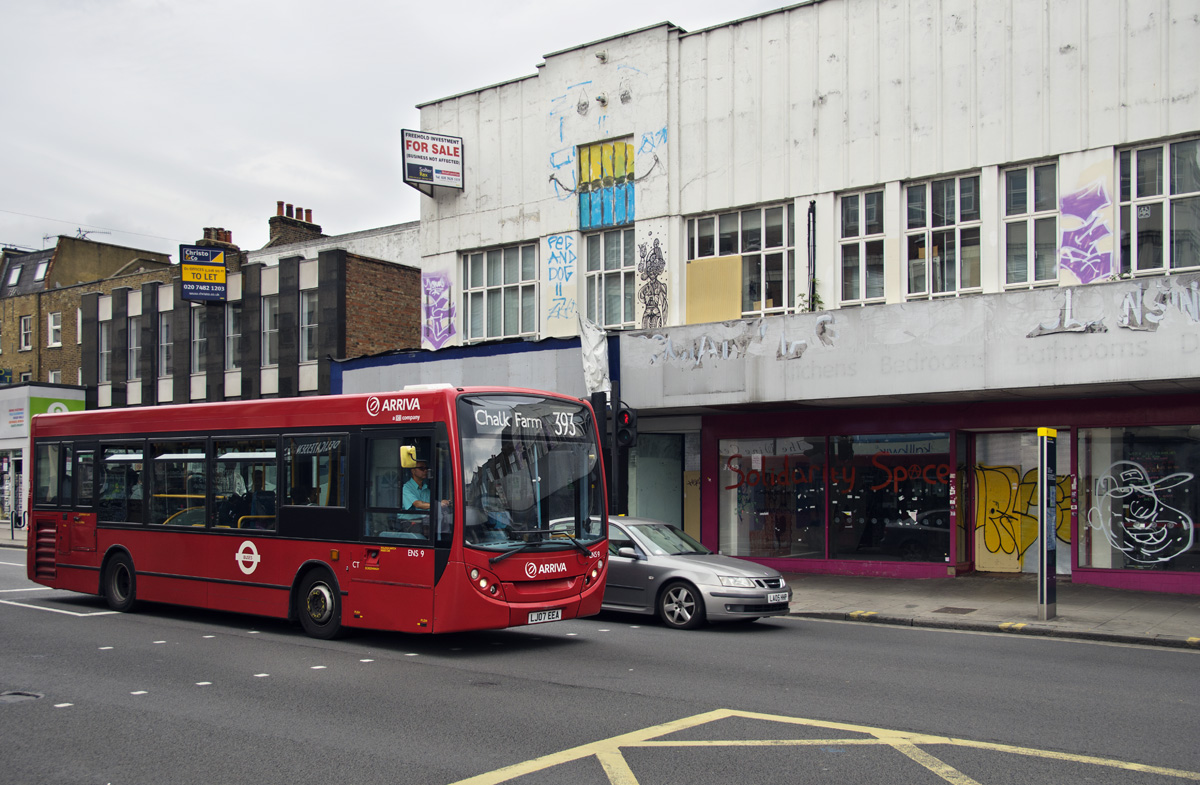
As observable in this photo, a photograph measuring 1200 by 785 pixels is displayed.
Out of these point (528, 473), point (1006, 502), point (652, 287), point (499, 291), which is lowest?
point (1006, 502)

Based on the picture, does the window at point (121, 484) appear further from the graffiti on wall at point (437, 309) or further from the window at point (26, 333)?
the window at point (26, 333)

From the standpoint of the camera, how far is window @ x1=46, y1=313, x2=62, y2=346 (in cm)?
3816

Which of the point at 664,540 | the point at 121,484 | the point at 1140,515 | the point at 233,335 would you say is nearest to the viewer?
the point at 121,484

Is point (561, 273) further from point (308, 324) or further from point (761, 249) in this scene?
point (308, 324)

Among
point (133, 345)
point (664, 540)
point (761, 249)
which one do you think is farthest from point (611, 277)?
point (133, 345)

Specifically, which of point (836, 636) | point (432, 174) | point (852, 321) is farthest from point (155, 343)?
point (836, 636)

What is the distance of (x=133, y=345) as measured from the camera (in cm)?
3400

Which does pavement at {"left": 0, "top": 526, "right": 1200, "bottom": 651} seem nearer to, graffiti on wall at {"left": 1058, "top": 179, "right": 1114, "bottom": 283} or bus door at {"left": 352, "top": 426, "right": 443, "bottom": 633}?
graffiti on wall at {"left": 1058, "top": 179, "right": 1114, "bottom": 283}

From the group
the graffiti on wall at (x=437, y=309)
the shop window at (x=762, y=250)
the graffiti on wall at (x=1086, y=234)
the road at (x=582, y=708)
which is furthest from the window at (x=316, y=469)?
the graffiti on wall at (x=437, y=309)

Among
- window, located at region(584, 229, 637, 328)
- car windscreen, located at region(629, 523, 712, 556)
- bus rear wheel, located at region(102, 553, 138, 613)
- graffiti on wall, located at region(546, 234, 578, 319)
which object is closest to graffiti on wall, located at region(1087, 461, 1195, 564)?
car windscreen, located at region(629, 523, 712, 556)

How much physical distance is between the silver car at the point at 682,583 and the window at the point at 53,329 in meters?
31.9

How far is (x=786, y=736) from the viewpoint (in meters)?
6.94

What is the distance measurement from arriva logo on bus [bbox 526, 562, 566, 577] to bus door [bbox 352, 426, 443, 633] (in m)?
1.00

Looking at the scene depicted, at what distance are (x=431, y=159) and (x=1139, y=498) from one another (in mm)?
16330
